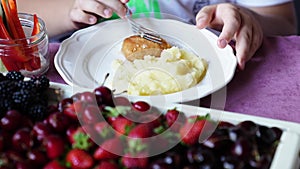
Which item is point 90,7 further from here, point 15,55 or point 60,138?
point 60,138

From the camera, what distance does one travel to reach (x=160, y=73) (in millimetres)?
924

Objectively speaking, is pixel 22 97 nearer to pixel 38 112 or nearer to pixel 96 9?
pixel 38 112

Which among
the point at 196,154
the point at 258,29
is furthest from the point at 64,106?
the point at 258,29

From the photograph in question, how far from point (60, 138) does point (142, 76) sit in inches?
13.2

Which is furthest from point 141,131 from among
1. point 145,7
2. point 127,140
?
point 145,7

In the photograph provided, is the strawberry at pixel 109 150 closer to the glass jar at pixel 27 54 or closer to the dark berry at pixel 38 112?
the dark berry at pixel 38 112

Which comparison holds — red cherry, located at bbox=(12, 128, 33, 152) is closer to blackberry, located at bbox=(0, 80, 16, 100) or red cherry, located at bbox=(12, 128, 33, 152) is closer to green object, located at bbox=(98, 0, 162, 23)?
blackberry, located at bbox=(0, 80, 16, 100)

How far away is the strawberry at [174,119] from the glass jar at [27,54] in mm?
409

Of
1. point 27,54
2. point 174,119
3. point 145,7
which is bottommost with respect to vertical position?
point 145,7

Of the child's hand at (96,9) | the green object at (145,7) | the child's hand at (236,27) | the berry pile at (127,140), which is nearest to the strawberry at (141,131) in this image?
the berry pile at (127,140)

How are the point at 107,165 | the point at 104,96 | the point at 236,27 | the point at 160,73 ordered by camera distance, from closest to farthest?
the point at 107,165 < the point at 104,96 < the point at 160,73 < the point at 236,27

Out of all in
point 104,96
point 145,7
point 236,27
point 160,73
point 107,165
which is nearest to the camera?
point 107,165

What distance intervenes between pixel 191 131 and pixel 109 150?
101 millimetres

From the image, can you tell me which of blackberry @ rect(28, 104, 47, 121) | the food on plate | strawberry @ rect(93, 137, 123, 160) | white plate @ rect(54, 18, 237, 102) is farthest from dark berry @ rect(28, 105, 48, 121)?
the food on plate
